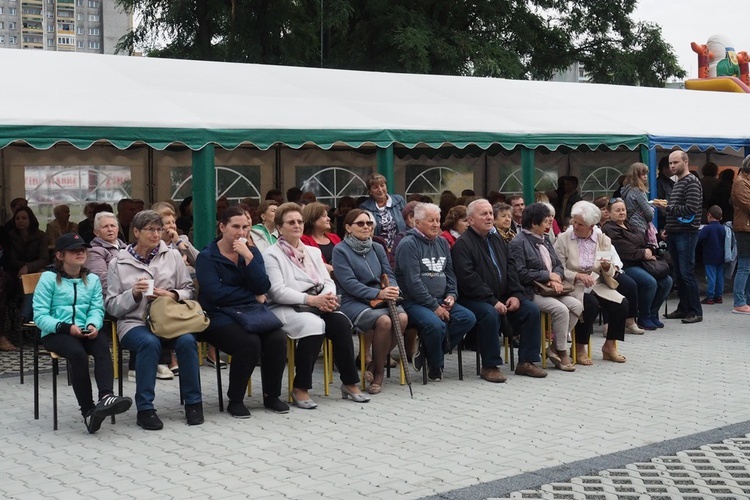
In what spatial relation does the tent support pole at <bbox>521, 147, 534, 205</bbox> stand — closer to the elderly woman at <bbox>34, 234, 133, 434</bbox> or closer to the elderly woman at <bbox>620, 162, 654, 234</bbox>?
the elderly woman at <bbox>620, 162, 654, 234</bbox>

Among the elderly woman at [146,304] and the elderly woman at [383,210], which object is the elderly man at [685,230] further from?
the elderly woman at [146,304]

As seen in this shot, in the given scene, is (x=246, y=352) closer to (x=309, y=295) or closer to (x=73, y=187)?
(x=309, y=295)

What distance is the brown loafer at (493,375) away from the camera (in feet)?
27.8

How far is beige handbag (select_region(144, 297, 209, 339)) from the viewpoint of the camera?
705 cm

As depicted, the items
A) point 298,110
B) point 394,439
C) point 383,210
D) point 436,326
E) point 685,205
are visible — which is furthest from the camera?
point 685,205

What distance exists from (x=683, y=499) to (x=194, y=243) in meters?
5.72

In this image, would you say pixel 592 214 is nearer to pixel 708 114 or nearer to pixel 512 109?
pixel 512 109

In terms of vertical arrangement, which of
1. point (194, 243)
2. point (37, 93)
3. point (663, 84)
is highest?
point (663, 84)

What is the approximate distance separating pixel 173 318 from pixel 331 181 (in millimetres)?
8303

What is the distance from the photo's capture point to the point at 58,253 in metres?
7.09

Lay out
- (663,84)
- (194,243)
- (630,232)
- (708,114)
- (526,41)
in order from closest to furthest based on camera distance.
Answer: (194,243) < (630,232) < (708,114) < (526,41) < (663,84)

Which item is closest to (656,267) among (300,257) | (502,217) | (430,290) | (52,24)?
(502,217)

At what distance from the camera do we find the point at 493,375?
335 inches

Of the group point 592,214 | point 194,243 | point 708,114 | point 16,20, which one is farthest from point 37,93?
point 16,20
